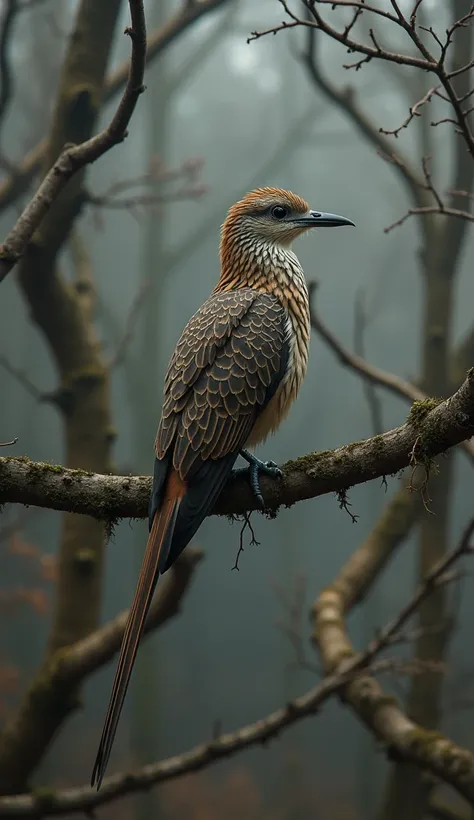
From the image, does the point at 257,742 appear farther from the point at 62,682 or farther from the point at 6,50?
the point at 6,50

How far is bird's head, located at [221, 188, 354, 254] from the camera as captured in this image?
9.82 ft

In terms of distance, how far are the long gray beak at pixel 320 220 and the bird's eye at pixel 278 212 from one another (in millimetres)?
52

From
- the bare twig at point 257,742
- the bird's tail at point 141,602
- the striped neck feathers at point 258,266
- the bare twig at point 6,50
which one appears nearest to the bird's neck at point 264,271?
the striped neck feathers at point 258,266

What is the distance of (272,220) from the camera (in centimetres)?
303

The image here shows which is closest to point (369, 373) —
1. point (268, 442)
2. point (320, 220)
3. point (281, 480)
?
point (320, 220)

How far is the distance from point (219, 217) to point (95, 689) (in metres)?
7.61

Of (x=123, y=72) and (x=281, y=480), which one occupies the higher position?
(x=123, y=72)

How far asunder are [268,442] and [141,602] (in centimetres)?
1077

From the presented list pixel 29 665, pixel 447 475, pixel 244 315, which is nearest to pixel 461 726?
pixel 29 665

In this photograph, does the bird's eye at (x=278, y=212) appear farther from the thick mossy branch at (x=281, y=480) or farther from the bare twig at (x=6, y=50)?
the bare twig at (x=6, y=50)

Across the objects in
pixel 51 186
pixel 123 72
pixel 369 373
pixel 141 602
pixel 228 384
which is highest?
pixel 123 72

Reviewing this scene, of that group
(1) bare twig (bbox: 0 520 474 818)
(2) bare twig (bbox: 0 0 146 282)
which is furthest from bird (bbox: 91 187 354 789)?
(1) bare twig (bbox: 0 520 474 818)

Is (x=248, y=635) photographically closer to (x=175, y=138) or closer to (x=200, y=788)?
(x=200, y=788)

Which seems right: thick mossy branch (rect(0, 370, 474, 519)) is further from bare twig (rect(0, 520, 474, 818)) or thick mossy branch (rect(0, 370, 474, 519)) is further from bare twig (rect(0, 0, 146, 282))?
bare twig (rect(0, 520, 474, 818))
